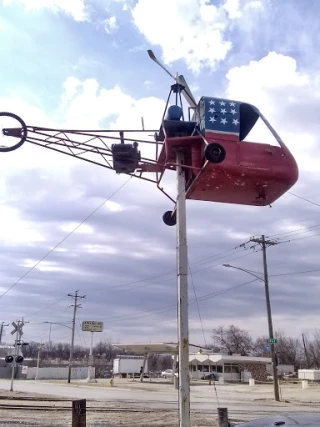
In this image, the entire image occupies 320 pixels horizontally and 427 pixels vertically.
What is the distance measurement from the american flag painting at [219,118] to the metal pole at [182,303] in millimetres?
896

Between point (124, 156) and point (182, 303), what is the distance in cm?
279

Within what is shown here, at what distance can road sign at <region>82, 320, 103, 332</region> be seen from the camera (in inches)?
2478

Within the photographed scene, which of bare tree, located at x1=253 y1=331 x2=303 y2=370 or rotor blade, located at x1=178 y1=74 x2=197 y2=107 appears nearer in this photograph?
rotor blade, located at x1=178 y1=74 x2=197 y2=107

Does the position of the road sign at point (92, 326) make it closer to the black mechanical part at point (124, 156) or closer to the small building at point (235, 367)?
the small building at point (235, 367)

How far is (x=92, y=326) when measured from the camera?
208 ft

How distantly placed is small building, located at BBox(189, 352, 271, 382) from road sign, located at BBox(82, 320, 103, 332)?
815 inches

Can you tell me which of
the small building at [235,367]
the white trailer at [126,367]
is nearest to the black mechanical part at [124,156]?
the small building at [235,367]

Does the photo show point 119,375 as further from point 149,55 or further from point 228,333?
point 149,55

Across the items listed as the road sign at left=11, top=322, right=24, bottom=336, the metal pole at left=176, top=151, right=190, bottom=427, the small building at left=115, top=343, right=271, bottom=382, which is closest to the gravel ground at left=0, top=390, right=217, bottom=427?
the metal pole at left=176, top=151, right=190, bottom=427

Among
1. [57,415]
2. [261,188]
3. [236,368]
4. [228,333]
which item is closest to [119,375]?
[236,368]

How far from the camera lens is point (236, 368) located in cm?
8531

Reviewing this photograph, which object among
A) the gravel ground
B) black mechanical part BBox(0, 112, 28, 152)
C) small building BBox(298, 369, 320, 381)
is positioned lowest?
the gravel ground

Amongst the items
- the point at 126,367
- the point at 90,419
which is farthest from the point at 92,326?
the point at 90,419

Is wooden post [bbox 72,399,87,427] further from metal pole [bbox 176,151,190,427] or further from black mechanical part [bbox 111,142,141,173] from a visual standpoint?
black mechanical part [bbox 111,142,141,173]
